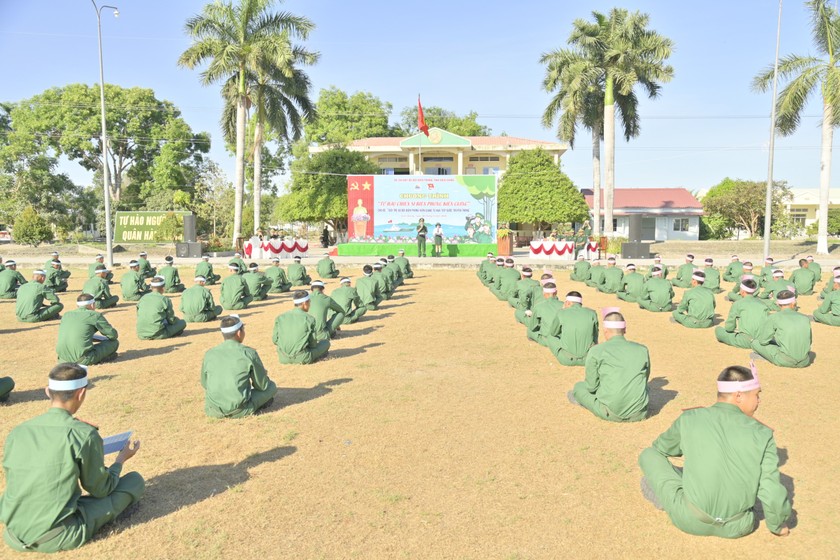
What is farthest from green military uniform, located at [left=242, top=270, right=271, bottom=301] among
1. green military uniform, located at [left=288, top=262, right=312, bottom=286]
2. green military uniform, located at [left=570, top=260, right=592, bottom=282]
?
green military uniform, located at [left=570, top=260, right=592, bottom=282]

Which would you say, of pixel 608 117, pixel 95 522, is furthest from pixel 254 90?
pixel 95 522

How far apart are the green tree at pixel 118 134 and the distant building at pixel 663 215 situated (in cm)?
3363

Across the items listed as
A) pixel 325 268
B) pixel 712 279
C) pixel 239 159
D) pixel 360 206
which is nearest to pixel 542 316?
pixel 712 279

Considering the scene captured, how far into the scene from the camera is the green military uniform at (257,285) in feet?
49.7

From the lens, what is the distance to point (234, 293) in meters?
13.9

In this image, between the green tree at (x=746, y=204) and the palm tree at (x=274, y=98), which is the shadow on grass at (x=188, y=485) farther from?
the green tree at (x=746, y=204)

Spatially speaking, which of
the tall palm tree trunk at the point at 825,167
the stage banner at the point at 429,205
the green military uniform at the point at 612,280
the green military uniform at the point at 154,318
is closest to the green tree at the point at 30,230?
the stage banner at the point at 429,205

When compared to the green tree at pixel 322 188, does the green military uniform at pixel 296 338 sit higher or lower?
lower

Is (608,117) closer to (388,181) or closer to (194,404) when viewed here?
(388,181)

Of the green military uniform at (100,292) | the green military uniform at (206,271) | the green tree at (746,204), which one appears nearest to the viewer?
the green military uniform at (100,292)

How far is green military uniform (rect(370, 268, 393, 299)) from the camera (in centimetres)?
1446

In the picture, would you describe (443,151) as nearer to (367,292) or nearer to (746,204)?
(746,204)

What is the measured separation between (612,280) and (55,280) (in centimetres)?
1611

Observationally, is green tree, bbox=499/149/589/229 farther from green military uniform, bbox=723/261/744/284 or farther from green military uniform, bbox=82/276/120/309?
green military uniform, bbox=82/276/120/309
